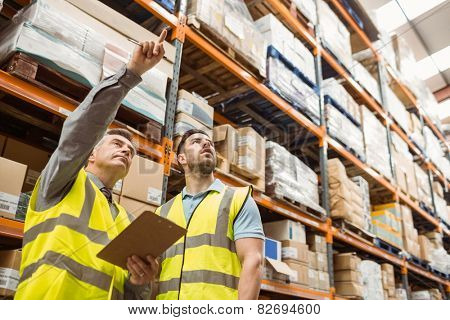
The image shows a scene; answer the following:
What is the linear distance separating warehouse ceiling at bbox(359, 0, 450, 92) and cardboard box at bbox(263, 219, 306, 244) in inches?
176

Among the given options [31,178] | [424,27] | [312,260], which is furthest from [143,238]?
[424,27]

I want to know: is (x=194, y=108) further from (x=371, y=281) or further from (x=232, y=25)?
(x=371, y=281)

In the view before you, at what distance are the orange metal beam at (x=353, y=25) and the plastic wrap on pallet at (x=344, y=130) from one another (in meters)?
1.82

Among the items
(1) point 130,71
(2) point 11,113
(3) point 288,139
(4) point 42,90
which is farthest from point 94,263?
(3) point 288,139

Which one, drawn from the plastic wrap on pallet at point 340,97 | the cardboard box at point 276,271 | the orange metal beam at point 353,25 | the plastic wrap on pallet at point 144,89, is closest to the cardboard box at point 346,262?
the cardboard box at point 276,271

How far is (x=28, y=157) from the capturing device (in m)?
2.66

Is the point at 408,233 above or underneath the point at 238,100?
underneath

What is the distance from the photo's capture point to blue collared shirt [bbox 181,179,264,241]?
182 centimetres

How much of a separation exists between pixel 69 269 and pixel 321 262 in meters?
3.46

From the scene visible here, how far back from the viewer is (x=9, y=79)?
207 centimetres

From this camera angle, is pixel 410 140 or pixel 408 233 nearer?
pixel 408 233

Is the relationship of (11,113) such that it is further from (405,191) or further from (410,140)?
(410,140)

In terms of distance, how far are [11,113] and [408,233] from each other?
6.03 meters
